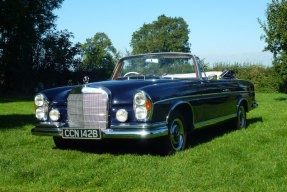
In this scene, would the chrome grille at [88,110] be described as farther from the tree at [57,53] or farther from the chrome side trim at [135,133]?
the tree at [57,53]

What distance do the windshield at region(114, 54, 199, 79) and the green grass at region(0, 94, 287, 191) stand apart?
4.10 feet

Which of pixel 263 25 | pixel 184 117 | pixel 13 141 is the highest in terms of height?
pixel 263 25

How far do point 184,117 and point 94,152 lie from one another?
1.54 m

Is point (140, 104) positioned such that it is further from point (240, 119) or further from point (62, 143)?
point (240, 119)

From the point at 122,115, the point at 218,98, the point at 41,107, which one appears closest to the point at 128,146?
the point at 122,115

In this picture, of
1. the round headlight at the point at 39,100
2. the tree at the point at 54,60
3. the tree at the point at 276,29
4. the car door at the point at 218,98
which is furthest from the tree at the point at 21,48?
the round headlight at the point at 39,100

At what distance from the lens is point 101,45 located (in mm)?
77562

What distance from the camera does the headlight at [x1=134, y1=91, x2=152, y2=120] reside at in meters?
4.94

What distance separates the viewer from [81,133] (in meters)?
5.24

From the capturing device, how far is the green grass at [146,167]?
3885mm

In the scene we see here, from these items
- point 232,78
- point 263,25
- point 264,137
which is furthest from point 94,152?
point 263,25

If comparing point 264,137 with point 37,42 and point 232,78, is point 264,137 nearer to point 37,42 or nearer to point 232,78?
point 232,78

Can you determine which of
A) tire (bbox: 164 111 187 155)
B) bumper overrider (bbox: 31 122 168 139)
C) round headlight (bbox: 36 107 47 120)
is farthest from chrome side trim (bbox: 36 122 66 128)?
tire (bbox: 164 111 187 155)

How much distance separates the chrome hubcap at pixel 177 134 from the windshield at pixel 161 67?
3.73 ft
